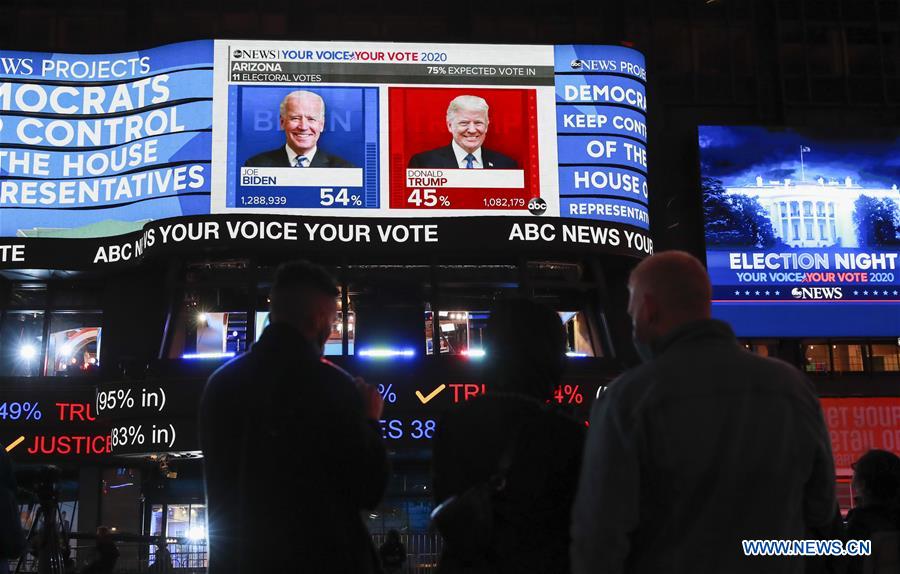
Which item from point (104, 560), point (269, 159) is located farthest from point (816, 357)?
point (104, 560)

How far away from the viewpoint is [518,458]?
373cm

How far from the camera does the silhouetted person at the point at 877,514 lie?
6070 mm

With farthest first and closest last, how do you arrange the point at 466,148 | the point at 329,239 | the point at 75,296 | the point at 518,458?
the point at 75,296 → the point at 466,148 → the point at 329,239 → the point at 518,458

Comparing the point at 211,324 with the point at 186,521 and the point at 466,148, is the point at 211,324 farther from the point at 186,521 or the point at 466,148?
the point at 466,148

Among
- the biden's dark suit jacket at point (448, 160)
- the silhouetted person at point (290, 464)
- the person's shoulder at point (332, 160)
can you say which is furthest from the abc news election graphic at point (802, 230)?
the silhouetted person at point (290, 464)

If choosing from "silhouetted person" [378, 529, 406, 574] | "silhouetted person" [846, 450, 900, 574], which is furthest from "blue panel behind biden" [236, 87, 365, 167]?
"silhouetted person" [846, 450, 900, 574]

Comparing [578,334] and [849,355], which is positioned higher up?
[578,334]

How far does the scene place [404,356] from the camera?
20.0 metres

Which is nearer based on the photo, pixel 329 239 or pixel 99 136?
pixel 329 239

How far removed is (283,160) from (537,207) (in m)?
5.27

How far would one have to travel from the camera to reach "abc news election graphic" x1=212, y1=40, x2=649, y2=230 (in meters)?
20.4

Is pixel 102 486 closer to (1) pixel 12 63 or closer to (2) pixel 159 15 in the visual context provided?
(1) pixel 12 63

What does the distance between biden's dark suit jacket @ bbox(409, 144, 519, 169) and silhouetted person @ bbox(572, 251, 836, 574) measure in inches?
690

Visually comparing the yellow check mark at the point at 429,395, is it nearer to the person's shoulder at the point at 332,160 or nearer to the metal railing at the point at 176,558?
the metal railing at the point at 176,558
